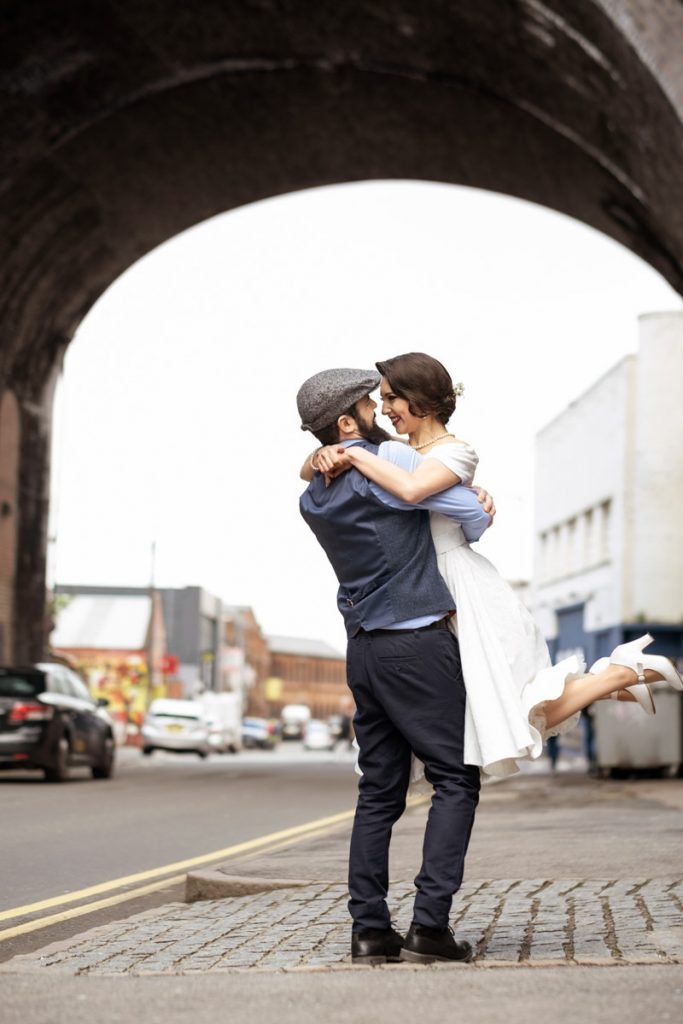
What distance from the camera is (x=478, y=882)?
291 inches

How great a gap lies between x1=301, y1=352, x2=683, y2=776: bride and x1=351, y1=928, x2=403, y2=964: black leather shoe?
23.2 inches

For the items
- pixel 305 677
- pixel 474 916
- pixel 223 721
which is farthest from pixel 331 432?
pixel 305 677

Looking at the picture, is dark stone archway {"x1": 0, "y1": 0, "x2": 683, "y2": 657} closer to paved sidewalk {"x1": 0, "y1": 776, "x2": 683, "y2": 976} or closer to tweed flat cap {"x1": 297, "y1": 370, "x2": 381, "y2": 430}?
paved sidewalk {"x1": 0, "y1": 776, "x2": 683, "y2": 976}

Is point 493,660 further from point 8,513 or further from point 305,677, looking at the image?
point 305,677

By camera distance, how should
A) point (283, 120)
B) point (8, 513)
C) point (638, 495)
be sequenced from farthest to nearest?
point (638, 495)
point (8, 513)
point (283, 120)

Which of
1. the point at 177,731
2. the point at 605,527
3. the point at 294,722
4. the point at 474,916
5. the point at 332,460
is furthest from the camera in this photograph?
the point at 294,722

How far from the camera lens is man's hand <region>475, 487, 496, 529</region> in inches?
212

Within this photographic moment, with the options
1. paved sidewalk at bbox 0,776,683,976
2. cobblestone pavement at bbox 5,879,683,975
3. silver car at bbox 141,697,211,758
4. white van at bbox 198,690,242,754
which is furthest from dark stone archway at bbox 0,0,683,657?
white van at bbox 198,690,242,754

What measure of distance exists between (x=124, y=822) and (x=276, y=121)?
13.7 metres

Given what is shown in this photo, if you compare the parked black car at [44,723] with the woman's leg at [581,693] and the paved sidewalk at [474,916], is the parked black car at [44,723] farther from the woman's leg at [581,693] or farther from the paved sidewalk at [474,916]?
the woman's leg at [581,693]

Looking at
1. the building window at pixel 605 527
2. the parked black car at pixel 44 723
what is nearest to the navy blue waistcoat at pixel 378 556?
the parked black car at pixel 44 723

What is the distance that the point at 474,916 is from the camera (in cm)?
616

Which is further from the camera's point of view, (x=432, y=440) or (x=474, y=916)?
(x=474, y=916)

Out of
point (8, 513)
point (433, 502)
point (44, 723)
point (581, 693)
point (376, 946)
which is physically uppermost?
point (8, 513)
